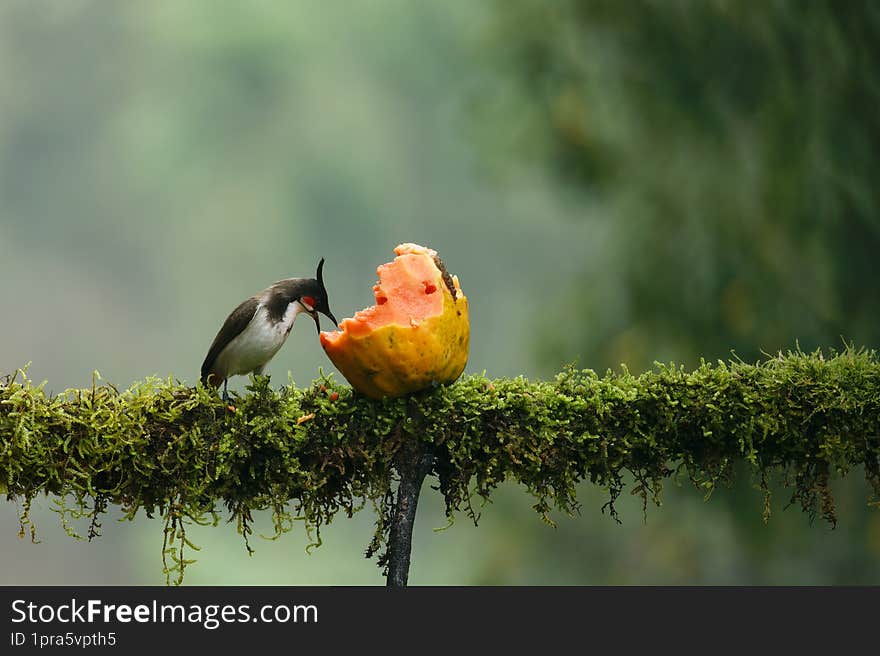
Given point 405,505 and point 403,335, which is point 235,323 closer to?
point 403,335

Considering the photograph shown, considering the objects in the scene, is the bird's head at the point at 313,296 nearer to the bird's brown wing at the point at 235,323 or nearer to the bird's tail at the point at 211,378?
the bird's brown wing at the point at 235,323

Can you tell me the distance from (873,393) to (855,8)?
2325mm

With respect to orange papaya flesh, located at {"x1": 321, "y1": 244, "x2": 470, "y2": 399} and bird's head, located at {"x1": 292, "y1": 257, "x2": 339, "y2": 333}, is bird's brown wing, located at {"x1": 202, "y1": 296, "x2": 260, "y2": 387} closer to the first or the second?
bird's head, located at {"x1": 292, "y1": 257, "x2": 339, "y2": 333}

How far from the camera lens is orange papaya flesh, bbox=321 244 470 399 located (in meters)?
2.19

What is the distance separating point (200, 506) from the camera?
223cm

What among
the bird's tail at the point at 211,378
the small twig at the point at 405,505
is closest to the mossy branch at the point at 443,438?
the small twig at the point at 405,505

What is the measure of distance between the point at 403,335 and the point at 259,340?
15.2 inches

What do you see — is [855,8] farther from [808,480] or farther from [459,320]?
[459,320]

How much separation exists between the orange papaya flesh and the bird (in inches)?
7.2

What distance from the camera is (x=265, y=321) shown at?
2395 mm

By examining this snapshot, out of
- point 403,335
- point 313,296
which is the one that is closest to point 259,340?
point 313,296

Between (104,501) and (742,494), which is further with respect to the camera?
(742,494)

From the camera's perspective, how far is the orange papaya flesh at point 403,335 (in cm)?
219

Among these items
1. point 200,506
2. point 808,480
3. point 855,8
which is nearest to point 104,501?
point 200,506
